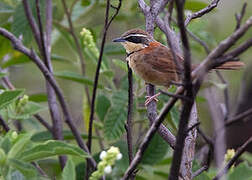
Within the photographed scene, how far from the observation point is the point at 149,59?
3916mm

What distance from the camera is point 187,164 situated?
2281 mm

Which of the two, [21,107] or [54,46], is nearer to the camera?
[21,107]

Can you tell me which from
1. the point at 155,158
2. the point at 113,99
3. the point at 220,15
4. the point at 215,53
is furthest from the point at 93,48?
the point at 220,15

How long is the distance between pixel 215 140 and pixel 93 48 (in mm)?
1163

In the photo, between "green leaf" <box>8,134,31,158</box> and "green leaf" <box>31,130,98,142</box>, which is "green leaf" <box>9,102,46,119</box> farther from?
"green leaf" <box>8,134,31,158</box>

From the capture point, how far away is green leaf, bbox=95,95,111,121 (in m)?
3.68

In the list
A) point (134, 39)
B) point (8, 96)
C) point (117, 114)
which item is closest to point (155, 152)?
point (117, 114)

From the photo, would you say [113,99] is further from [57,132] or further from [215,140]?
[215,140]

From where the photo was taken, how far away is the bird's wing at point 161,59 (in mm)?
3652

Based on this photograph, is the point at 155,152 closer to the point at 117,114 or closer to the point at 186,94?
the point at 117,114

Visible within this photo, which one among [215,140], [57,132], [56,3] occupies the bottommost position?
[215,140]

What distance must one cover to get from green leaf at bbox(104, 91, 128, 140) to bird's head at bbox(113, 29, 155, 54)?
50 cm

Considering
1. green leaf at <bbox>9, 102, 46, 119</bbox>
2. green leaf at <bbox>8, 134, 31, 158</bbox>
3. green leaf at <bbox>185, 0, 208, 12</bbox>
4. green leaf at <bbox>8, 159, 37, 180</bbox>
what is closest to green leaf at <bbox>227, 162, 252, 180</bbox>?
green leaf at <bbox>8, 159, 37, 180</bbox>

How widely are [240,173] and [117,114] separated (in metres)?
1.72
